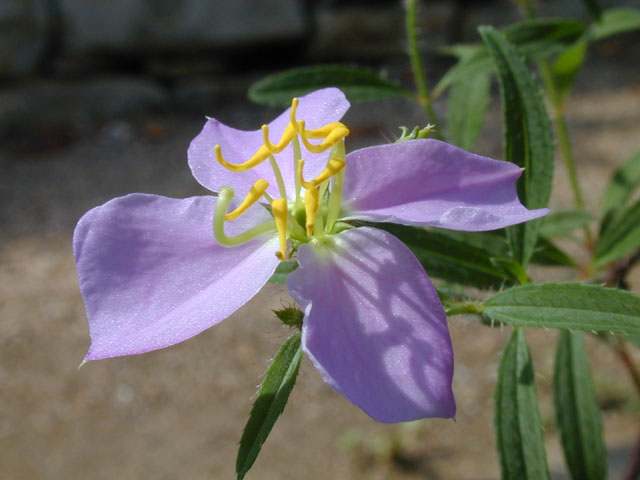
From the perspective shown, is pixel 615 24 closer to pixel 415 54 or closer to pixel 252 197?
pixel 415 54

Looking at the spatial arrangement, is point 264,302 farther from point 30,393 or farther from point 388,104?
point 388,104

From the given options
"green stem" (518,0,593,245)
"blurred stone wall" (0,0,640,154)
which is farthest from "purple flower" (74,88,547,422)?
"blurred stone wall" (0,0,640,154)

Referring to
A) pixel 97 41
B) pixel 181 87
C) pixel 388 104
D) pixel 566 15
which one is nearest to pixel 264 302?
pixel 388 104

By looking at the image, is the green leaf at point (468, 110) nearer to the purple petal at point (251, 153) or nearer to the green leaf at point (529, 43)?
the green leaf at point (529, 43)

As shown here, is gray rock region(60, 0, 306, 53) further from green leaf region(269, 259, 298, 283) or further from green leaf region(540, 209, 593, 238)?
green leaf region(269, 259, 298, 283)

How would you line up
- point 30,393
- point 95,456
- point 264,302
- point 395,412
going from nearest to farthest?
1. point 395,412
2. point 95,456
3. point 30,393
4. point 264,302

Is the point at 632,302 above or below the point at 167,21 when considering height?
above
